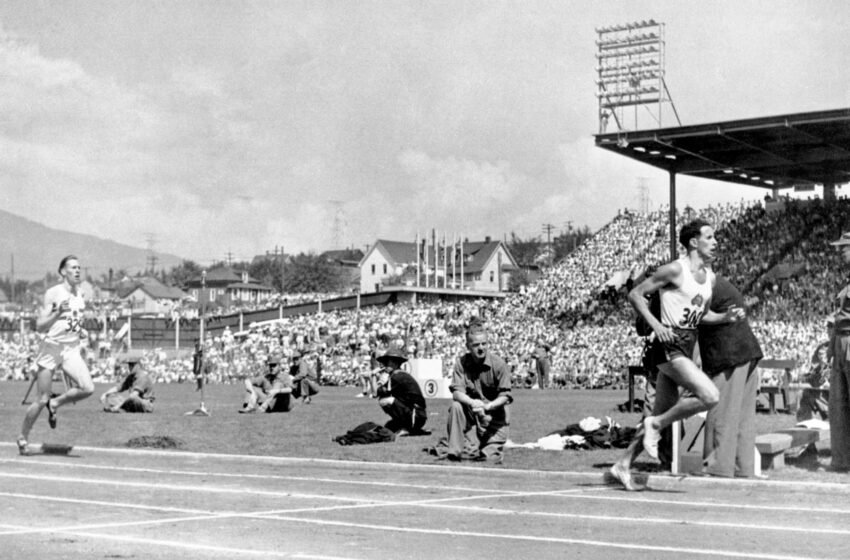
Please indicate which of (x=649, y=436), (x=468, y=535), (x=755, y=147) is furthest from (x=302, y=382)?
(x=755, y=147)

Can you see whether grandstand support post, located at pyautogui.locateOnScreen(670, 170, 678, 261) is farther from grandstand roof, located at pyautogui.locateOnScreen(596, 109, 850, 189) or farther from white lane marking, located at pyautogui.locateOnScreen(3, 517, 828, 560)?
white lane marking, located at pyautogui.locateOnScreen(3, 517, 828, 560)

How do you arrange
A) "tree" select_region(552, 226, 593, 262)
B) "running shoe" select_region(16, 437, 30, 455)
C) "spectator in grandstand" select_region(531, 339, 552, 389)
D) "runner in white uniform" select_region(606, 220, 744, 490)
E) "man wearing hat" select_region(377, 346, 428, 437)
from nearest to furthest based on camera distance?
"runner in white uniform" select_region(606, 220, 744, 490) < "running shoe" select_region(16, 437, 30, 455) < "man wearing hat" select_region(377, 346, 428, 437) < "spectator in grandstand" select_region(531, 339, 552, 389) < "tree" select_region(552, 226, 593, 262)

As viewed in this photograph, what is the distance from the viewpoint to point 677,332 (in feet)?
37.1

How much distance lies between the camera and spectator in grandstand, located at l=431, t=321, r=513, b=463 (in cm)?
1434

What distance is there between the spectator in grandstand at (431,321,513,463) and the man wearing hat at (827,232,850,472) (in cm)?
359

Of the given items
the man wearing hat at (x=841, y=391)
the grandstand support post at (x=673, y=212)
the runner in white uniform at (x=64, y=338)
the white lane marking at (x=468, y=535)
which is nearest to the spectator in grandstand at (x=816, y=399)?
the man wearing hat at (x=841, y=391)

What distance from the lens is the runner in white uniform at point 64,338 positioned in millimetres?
15055

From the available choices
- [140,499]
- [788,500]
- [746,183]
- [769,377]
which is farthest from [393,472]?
[746,183]

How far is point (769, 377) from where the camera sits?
32.8 metres

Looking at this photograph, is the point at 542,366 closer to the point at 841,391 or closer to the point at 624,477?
the point at 841,391

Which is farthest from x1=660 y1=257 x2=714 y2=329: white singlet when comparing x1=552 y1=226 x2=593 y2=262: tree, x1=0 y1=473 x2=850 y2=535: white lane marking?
x1=552 y1=226 x2=593 y2=262: tree

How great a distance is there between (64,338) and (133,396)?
11.9m

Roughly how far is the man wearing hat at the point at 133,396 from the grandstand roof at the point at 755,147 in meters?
27.1

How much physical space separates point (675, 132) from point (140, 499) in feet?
132
